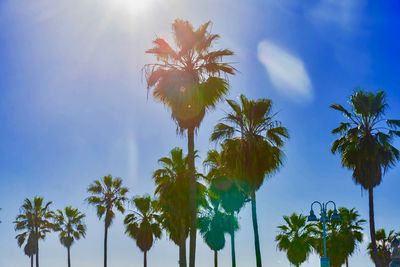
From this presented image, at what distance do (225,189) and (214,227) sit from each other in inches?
436

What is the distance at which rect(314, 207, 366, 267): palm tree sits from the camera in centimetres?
6306

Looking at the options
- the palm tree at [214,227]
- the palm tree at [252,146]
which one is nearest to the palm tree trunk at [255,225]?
the palm tree at [252,146]

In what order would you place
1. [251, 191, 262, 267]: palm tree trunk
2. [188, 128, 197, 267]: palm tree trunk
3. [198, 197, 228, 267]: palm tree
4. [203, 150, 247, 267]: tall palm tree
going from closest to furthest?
[188, 128, 197, 267]: palm tree trunk < [251, 191, 262, 267]: palm tree trunk < [203, 150, 247, 267]: tall palm tree < [198, 197, 228, 267]: palm tree

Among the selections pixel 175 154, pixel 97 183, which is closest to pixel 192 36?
pixel 175 154

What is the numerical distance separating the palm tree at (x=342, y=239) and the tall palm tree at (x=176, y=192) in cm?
2625

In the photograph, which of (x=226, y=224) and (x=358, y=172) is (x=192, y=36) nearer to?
(x=358, y=172)

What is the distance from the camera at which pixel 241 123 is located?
35844 millimetres

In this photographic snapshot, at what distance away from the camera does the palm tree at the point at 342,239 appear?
2483 inches

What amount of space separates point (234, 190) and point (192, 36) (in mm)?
18999

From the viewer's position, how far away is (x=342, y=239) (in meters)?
63.8

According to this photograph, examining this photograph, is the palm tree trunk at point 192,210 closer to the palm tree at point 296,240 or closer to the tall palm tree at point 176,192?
the tall palm tree at point 176,192

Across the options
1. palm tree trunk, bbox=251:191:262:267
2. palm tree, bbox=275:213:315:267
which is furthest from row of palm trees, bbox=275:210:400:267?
palm tree trunk, bbox=251:191:262:267

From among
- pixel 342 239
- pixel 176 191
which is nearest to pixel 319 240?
pixel 342 239

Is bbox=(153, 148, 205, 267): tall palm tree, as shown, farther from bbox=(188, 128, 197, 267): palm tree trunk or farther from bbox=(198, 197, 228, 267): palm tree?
bbox=(198, 197, 228, 267): palm tree
